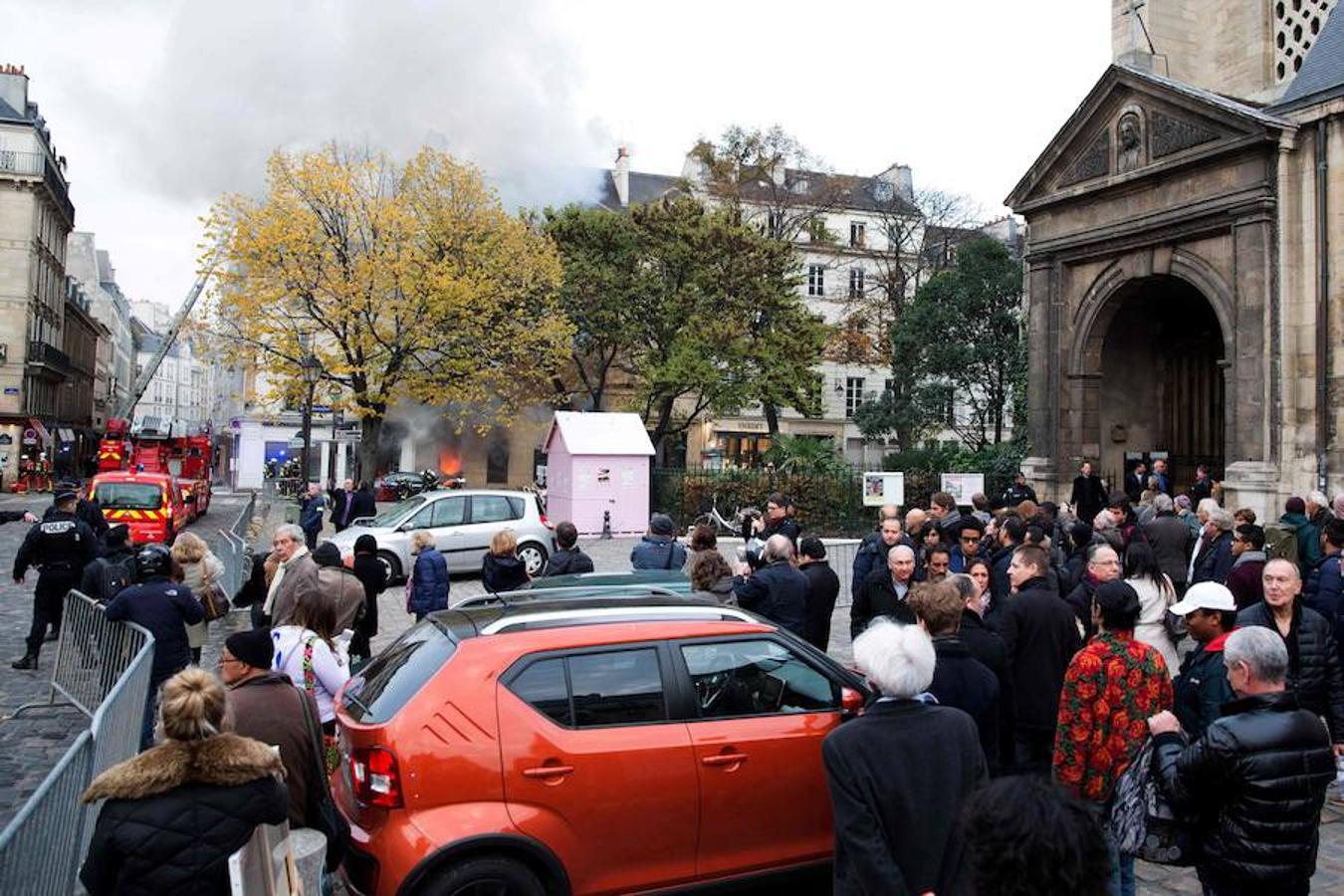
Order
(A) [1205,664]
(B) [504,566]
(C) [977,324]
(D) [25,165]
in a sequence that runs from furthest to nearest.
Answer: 1. (D) [25,165]
2. (C) [977,324]
3. (B) [504,566]
4. (A) [1205,664]

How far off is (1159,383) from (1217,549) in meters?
13.3

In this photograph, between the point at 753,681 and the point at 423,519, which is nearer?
the point at 753,681

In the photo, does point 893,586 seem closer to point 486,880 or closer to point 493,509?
point 486,880

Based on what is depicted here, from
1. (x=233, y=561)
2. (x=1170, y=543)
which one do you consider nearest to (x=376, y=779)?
(x=1170, y=543)

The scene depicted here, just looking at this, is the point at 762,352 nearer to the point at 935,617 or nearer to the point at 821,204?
the point at 821,204

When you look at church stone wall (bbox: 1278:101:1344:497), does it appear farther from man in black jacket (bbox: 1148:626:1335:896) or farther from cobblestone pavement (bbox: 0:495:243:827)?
cobblestone pavement (bbox: 0:495:243:827)

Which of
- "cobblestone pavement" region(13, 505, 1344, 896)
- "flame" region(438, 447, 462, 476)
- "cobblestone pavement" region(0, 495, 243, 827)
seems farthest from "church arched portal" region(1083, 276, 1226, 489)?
"flame" region(438, 447, 462, 476)

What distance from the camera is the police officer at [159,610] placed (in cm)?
675

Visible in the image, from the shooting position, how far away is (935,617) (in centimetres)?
436

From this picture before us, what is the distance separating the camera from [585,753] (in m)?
4.20

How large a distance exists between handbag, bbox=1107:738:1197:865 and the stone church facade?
14185 mm

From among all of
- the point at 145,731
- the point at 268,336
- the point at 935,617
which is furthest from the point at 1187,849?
the point at 268,336

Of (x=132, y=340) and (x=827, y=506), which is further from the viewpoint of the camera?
(x=132, y=340)

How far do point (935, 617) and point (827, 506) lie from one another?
2028 cm
